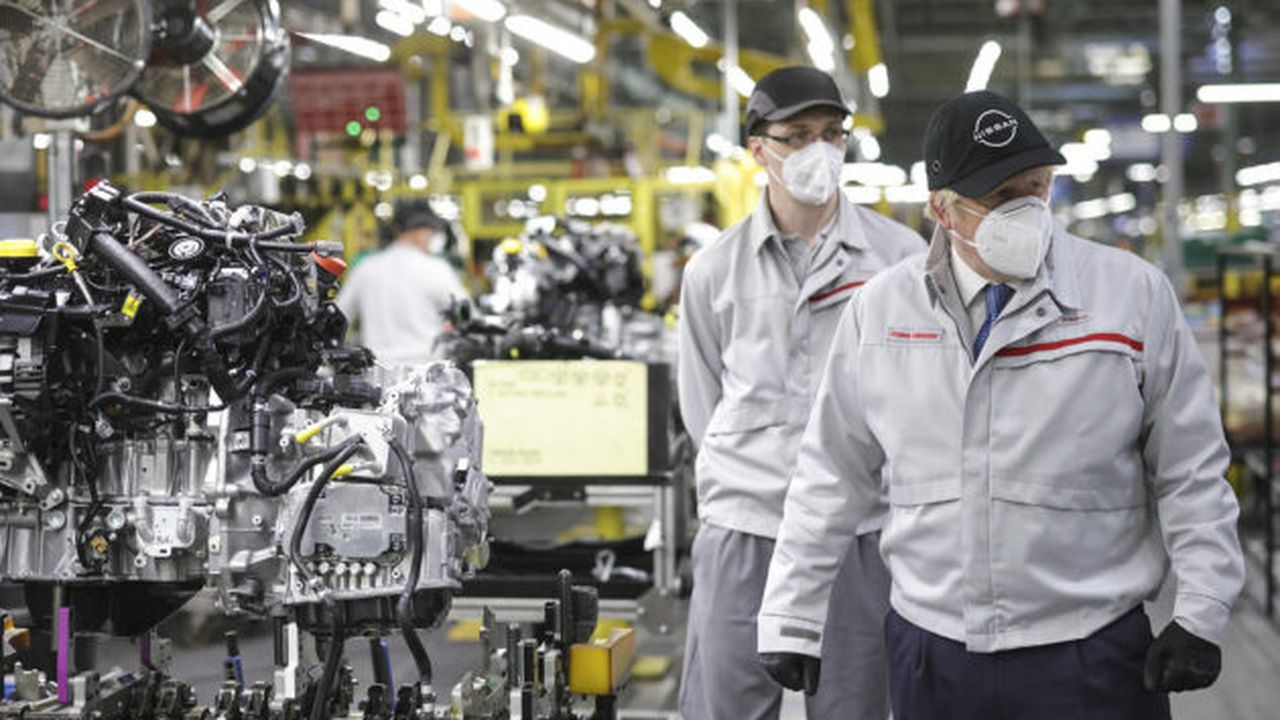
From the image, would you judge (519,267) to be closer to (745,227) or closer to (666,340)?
(666,340)

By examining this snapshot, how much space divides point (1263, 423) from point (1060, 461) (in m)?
6.62

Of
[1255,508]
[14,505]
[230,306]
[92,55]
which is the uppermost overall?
[92,55]

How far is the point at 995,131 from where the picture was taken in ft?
9.66

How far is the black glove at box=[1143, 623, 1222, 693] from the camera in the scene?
280 cm

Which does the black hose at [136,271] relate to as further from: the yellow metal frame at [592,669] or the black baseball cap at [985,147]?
the black baseball cap at [985,147]

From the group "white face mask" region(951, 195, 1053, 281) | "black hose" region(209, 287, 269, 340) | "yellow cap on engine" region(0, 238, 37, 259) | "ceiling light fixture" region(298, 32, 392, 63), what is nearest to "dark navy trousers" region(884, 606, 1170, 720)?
"white face mask" region(951, 195, 1053, 281)

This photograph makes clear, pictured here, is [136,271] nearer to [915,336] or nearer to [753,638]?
[753,638]

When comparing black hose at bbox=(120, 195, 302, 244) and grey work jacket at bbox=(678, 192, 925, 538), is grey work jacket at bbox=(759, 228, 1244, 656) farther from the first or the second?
black hose at bbox=(120, 195, 302, 244)

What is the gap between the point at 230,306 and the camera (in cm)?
399

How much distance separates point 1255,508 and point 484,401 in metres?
6.22

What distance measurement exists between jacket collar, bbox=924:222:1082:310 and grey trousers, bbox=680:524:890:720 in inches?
36.0

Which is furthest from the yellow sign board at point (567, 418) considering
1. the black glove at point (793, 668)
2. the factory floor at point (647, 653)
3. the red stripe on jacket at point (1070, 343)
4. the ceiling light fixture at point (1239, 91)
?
the ceiling light fixture at point (1239, 91)

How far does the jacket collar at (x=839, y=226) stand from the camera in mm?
4090

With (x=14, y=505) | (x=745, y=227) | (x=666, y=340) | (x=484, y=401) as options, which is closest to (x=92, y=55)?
(x=484, y=401)
